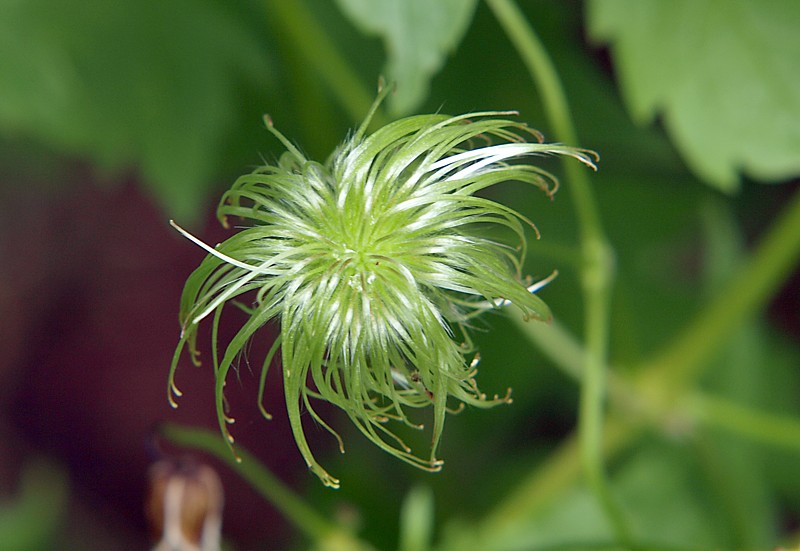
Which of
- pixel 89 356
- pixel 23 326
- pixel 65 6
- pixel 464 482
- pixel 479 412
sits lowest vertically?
pixel 464 482

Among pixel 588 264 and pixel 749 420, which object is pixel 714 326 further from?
pixel 588 264

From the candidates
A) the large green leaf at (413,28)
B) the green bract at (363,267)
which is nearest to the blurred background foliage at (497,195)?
the large green leaf at (413,28)

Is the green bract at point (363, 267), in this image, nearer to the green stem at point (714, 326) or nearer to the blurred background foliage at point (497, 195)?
the blurred background foliage at point (497, 195)

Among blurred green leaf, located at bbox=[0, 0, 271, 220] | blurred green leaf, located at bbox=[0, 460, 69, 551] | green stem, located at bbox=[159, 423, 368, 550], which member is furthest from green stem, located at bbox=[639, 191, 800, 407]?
blurred green leaf, located at bbox=[0, 460, 69, 551]

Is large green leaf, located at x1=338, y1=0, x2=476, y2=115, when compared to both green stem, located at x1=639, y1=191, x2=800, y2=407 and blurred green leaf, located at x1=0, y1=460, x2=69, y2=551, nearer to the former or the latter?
green stem, located at x1=639, y1=191, x2=800, y2=407

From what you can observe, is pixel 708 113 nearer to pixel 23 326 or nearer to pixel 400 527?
pixel 400 527

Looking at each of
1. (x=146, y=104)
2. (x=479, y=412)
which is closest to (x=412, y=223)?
(x=146, y=104)
